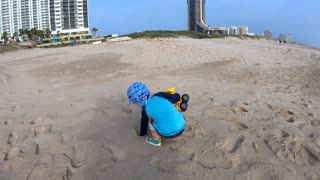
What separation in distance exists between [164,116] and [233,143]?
2.45ft

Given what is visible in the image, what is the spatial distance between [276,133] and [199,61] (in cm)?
715

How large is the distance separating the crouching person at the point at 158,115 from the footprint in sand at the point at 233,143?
48 centimetres

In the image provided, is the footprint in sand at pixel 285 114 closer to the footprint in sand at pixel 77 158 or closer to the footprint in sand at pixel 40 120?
the footprint in sand at pixel 77 158

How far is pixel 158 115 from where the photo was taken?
11.3 feet

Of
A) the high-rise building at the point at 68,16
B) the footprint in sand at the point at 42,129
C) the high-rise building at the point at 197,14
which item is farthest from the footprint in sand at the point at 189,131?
the high-rise building at the point at 197,14

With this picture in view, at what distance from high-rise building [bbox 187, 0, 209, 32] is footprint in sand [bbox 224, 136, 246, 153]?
236ft

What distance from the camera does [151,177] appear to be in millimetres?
2715

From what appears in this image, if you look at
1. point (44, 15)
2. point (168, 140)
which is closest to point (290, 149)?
point (168, 140)

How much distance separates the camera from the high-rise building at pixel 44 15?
63000 mm

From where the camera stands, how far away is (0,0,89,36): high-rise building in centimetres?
6300

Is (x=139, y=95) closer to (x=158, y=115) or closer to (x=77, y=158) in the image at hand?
(x=158, y=115)

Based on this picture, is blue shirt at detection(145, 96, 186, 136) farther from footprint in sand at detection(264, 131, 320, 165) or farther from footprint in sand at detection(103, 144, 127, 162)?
footprint in sand at detection(264, 131, 320, 165)

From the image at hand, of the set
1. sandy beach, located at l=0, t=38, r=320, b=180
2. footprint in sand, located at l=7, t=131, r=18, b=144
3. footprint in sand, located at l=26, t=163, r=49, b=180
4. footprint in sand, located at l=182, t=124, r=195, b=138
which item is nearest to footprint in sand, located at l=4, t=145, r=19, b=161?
sandy beach, located at l=0, t=38, r=320, b=180

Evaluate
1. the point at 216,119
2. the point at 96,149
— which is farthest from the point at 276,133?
the point at 96,149
